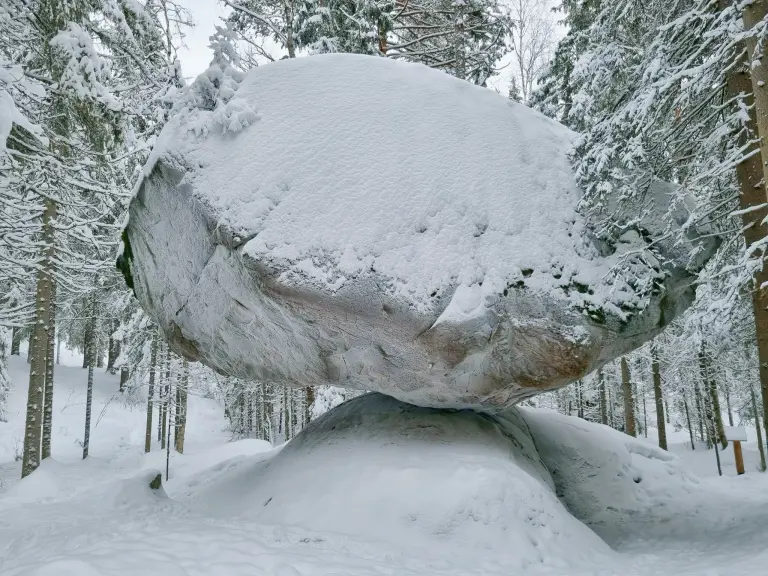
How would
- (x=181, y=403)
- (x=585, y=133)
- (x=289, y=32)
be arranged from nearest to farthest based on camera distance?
(x=585, y=133) → (x=289, y=32) → (x=181, y=403)

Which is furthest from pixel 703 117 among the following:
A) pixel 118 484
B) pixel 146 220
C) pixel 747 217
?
pixel 118 484

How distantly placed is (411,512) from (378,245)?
9.59ft

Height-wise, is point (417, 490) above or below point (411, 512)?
above

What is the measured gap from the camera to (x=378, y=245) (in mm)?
5852

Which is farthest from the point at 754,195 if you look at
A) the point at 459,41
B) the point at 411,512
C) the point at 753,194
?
the point at 459,41

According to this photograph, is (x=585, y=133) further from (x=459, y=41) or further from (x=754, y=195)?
(x=459, y=41)

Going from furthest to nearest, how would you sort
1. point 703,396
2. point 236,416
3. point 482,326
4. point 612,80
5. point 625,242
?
Answer: point 236,416
point 703,396
point 612,80
point 625,242
point 482,326

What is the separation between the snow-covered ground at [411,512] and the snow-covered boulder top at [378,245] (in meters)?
0.93

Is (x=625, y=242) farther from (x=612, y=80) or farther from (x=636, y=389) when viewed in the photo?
(x=636, y=389)

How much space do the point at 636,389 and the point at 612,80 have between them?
17852 millimetres

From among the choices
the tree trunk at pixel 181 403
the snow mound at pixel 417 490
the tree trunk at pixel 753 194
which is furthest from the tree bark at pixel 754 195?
the tree trunk at pixel 181 403

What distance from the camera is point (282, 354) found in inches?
257

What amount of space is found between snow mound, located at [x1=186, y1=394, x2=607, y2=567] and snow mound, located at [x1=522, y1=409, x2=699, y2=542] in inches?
31.4

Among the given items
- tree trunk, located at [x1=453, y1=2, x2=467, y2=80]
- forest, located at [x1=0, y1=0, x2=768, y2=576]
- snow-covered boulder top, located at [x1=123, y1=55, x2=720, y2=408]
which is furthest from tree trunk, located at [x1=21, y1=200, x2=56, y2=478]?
tree trunk, located at [x1=453, y1=2, x2=467, y2=80]
